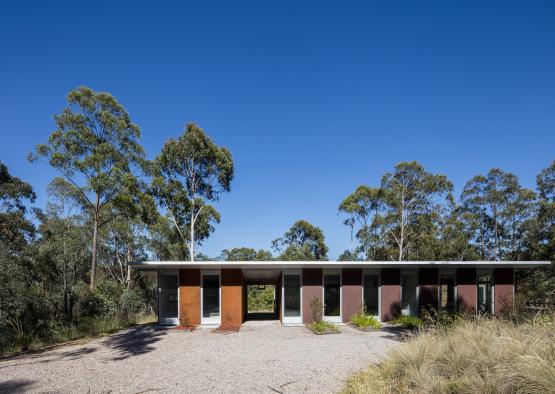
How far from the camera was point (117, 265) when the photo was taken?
28.3 meters

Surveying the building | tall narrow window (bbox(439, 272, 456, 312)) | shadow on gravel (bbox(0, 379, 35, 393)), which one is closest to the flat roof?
the building

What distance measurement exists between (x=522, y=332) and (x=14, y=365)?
10.2 metres

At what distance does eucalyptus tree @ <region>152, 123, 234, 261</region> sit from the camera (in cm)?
2105

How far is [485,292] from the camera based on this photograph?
14.5m

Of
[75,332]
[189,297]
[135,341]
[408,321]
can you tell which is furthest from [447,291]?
[75,332]

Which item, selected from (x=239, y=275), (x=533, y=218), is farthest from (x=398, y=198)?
(x=239, y=275)

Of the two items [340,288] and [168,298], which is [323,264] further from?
[168,298]

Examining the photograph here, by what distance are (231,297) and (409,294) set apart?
297 inches

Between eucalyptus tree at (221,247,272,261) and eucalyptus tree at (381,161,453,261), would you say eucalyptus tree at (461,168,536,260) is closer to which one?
eucalyptus tree at (381,161,453,261)

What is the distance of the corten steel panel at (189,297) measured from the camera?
1312 centimetres

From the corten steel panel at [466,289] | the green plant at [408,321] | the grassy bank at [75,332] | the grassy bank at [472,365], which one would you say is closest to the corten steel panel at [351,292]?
the green plant at [408,321]

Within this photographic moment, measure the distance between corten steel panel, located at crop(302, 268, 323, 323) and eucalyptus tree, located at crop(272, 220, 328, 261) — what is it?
20356mm

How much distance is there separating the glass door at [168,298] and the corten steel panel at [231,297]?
74.9 inches

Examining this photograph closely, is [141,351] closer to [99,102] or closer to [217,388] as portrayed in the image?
[217,388]
